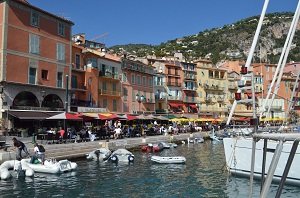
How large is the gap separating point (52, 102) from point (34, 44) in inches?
295

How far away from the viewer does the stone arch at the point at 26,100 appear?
146ft

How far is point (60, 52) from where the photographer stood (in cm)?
5216

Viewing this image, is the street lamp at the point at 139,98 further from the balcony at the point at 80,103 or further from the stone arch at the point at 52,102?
the stone arch at the point at 52,102

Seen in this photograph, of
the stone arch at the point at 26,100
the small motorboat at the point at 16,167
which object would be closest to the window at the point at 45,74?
the stone arch at the point at 26,100

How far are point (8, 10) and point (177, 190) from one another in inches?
1267

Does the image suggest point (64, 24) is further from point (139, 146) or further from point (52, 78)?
point (139, 146)

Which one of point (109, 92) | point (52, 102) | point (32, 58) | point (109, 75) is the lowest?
point (52, 102)

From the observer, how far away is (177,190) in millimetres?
21156

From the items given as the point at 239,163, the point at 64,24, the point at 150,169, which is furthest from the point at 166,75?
the point at 239,163

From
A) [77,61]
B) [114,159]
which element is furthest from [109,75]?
[114,159]

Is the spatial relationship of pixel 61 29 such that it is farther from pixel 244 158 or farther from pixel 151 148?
pixel 244 158

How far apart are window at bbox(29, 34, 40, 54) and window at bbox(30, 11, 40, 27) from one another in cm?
144

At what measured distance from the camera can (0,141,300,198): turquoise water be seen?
20094 mm

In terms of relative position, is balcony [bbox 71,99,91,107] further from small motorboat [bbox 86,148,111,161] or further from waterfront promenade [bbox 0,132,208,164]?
small motorboat [bbox 86,148,111,161]
